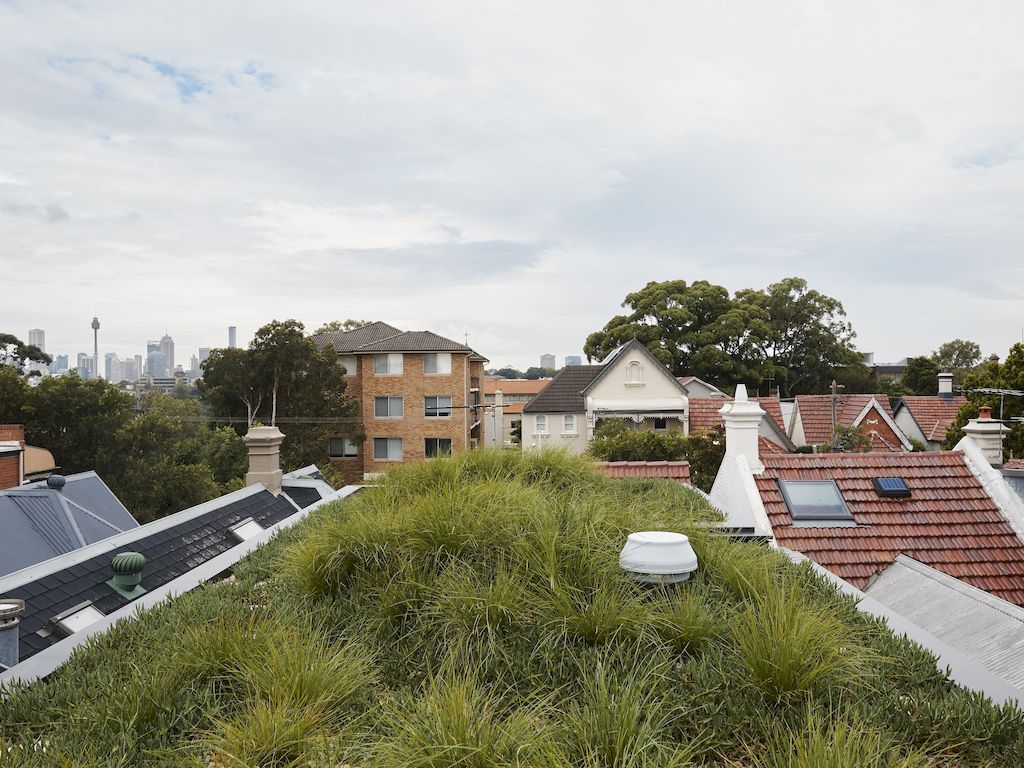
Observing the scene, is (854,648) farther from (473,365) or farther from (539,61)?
(473,365)

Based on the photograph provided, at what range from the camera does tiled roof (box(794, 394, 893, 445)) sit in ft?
98.6

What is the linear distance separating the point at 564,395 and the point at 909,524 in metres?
26.3

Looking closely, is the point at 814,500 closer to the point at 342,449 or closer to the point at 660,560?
the point at 660,560

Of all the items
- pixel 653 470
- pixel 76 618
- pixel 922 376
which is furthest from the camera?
pixel 922 376

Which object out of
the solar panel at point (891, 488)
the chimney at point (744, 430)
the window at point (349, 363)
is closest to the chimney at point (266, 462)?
the chimney at point (744, 430)

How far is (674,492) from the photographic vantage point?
24.3 feet

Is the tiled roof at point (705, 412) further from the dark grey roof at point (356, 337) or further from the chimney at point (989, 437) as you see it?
the dark grey roof at point (356, 337)

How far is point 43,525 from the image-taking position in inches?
410

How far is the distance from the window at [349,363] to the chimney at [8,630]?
3133cm

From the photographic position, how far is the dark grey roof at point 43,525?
9.54 metres

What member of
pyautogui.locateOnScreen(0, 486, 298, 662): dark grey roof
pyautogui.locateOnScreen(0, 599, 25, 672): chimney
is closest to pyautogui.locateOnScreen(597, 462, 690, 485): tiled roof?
pyautogui.locateOnScreen(0, 486, 298, 662): dark grey roof

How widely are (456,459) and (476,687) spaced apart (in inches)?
134

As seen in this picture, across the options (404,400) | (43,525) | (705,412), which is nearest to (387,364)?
(404,400)

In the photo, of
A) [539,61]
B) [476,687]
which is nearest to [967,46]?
[539,61]
